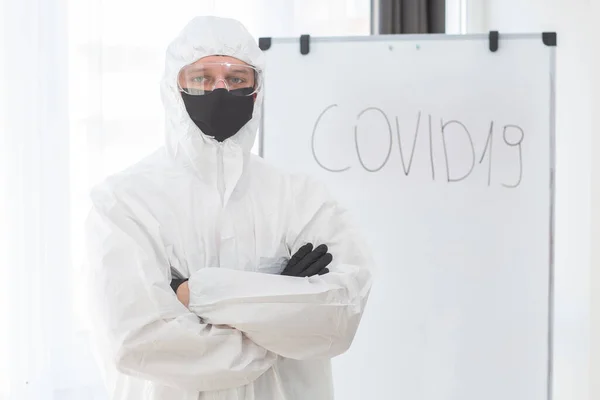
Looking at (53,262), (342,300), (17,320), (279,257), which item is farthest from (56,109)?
(342,300)

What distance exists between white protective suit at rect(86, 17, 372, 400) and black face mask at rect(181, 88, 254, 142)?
0.8 inches

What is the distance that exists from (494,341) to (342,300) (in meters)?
0.94

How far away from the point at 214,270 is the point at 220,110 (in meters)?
0.38

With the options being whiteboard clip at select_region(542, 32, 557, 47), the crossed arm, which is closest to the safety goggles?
the crossed arm

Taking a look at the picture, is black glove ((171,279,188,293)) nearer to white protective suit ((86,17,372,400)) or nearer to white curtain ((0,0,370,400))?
white protective suit ((86,17,372,400))

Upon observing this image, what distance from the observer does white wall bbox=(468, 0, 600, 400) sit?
2.21 metres

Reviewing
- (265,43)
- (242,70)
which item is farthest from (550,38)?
(242,70)

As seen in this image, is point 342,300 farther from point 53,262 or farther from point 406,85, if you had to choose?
point 53,262

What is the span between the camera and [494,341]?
222 cm

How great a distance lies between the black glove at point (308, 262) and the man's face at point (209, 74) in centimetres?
41

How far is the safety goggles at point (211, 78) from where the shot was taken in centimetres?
160

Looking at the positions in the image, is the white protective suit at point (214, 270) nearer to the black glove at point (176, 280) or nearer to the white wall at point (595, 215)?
the black glove at point (176, 280)

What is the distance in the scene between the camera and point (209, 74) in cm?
162

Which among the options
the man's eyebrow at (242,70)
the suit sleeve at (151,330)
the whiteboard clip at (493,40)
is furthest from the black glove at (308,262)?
the whiteboard clip at (493,40)
